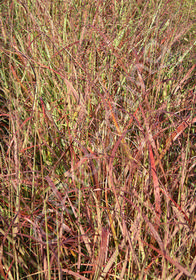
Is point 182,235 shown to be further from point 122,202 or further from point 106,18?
point 106,18

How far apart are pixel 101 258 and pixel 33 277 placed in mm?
177

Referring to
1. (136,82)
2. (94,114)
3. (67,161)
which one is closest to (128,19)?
(136,82)

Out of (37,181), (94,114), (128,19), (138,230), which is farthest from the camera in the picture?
(128,19)

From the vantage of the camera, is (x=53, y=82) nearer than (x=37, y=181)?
No

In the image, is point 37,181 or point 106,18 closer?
point 37,181

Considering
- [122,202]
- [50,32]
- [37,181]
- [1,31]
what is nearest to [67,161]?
[37,181]

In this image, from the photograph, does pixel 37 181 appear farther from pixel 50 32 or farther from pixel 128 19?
pixel 128 19

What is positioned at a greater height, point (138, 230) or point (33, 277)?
point (138, 230)

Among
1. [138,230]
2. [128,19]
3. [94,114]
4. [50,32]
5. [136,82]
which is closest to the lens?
[138,230]

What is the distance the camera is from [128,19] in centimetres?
152

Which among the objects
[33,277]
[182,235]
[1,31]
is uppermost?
[1,31]

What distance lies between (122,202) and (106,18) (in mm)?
1056

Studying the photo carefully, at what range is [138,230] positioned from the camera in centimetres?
72

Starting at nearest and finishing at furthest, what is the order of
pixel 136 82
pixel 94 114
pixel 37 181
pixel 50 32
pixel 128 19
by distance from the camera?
pixel 37 181 → pixel 94 114 → pixel 136 82 → pixel 50 32 → pixel 128 19
